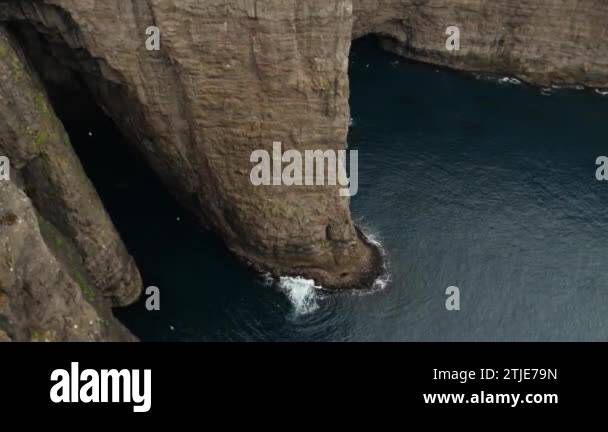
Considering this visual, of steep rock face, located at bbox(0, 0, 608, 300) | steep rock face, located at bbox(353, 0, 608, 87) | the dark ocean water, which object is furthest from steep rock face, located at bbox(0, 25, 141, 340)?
steep rock face, located at bbox(353, 0, 608, 87)

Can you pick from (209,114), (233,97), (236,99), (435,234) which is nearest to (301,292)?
(435,234)

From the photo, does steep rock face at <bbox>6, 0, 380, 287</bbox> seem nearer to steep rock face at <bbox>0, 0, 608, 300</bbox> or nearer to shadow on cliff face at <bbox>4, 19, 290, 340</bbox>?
steep rock face at <bbox>0, 0, 608, 300</bbox>

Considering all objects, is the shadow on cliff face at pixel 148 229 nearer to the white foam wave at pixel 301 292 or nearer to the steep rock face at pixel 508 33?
the white foam wave at pixel 301 292

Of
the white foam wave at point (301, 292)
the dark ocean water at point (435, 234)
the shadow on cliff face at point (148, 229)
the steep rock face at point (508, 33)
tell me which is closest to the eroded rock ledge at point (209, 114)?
the shadow on cliff face at point (148, 229)
